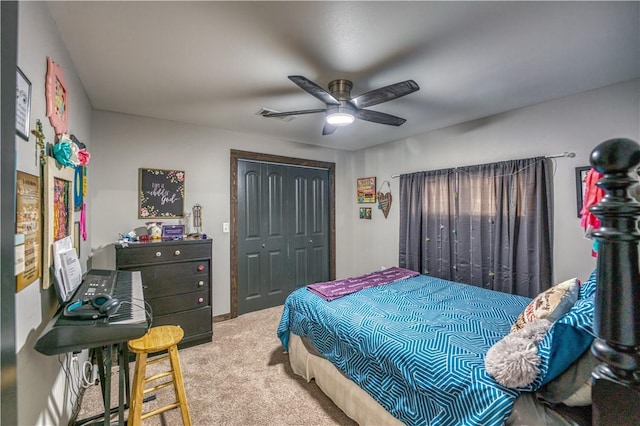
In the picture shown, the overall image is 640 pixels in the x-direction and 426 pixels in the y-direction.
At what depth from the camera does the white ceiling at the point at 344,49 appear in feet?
4.74

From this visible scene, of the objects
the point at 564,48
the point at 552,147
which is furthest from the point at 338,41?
the point at 552,147

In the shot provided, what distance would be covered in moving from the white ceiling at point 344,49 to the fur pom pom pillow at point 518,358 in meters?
1.60

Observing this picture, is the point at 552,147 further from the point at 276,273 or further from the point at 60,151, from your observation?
the point at 60,151

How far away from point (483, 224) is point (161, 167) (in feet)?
11.9

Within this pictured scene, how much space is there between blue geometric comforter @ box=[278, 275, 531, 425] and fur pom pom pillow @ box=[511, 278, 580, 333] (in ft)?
0.82

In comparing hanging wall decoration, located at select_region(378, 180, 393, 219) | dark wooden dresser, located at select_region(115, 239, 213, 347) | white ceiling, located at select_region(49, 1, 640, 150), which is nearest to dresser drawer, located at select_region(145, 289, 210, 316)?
dark wooden dresser, located at select_region(115, 239, 213, 347)

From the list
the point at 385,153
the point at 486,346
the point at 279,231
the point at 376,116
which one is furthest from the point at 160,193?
the point at 486,346

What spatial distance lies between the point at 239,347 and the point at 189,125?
2569mm

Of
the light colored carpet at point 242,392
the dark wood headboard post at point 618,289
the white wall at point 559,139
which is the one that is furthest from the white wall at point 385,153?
the dark wood headboard post at point 618,289

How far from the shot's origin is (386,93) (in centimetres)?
196

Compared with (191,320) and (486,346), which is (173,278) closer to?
(191,320)

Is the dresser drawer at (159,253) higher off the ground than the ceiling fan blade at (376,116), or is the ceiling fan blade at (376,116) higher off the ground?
the ceiling fan blade at (376,116)

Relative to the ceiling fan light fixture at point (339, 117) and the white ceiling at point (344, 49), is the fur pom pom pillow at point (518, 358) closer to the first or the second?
the white ceiling at point (344, 49)

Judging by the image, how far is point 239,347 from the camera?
9.20 feet
